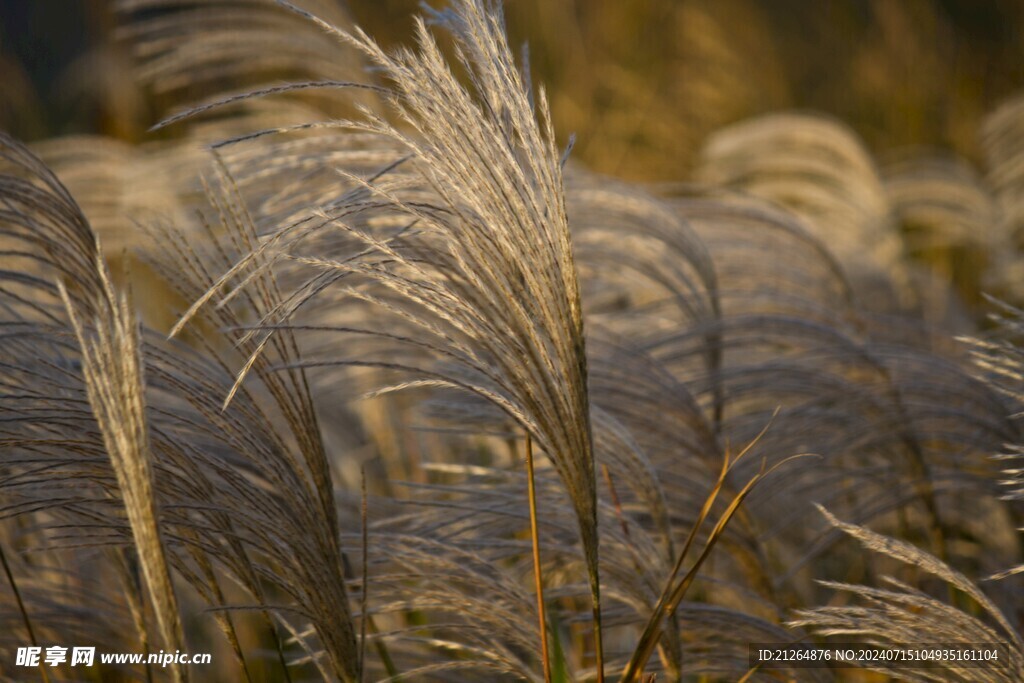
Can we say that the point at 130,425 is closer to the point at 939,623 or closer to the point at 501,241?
the point at 501,241

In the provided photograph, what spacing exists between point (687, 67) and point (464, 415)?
6.76 meters

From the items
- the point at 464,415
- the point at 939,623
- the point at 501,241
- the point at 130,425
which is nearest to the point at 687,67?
the point at 464,415

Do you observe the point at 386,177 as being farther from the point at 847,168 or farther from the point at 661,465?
the point at 847,168

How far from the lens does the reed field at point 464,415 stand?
3.01 ft

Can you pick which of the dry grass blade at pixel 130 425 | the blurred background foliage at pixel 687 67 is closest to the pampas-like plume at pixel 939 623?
the dry grass blade at pixel 130 425

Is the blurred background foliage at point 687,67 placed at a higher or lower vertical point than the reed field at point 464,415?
higher

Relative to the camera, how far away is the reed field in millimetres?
918

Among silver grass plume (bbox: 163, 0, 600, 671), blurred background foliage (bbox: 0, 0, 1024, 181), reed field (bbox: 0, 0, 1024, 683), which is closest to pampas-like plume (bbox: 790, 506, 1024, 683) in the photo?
reed field (bbox: 0, 0, 1024, 683)

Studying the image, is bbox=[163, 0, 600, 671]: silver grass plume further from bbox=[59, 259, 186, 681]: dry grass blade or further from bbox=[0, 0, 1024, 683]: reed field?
bbox=[59, 259, 186, 681]: dry grass blade

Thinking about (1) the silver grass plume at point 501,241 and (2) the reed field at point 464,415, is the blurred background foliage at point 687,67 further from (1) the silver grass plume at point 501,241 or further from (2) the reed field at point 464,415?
(1) the silver grass plume at point 501,241

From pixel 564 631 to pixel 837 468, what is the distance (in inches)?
27.6

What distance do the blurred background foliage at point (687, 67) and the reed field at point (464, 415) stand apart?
2.59m

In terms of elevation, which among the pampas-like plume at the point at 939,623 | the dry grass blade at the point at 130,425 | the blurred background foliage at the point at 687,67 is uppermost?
the blurred background foliage at the point at 687,67

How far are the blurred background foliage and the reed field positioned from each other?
259 cm
